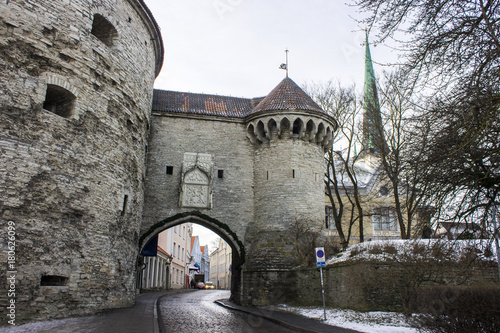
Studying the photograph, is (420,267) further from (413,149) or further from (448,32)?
(448,32)

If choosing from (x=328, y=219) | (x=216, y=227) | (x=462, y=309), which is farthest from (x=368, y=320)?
(x=328, y=219)

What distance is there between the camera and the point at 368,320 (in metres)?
9.35

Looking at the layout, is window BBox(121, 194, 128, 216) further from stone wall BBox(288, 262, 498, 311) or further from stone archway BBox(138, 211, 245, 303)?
stone wall BBox(288, 262, 498, 311)

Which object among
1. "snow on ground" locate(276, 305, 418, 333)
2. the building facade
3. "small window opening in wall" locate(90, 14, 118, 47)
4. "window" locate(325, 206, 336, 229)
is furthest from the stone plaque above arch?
the building facade

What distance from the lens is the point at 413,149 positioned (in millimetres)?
6523

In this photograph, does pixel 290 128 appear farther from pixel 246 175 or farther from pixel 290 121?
pixel 246 175

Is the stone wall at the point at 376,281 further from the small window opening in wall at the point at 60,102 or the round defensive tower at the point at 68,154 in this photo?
the small window opening in wall at the point at 60,102

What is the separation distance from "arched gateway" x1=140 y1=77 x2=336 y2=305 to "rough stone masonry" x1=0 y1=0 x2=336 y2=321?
0.15 feet

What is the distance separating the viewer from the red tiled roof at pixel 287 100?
1723cm

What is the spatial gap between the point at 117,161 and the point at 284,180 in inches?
278

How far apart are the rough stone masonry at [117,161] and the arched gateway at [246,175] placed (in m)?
0.05

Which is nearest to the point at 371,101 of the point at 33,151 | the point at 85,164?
the point at 85,164

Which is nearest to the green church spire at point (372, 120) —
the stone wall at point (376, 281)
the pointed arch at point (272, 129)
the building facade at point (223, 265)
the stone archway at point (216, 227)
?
the pointed arch at point (272, 129)

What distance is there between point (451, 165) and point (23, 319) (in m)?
8.66
